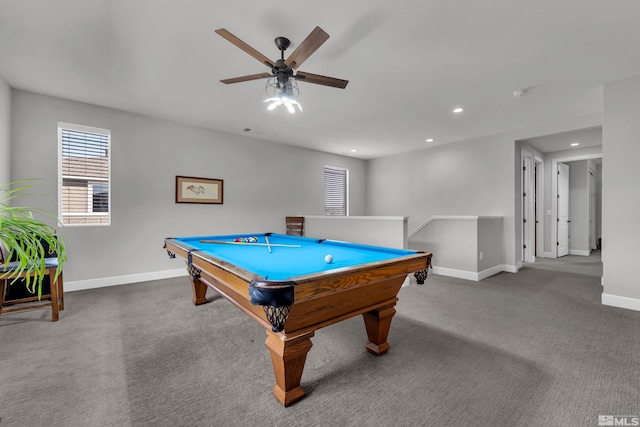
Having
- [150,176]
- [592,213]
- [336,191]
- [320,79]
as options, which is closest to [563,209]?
[592,213]

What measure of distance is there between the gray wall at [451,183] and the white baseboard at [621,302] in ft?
5.78

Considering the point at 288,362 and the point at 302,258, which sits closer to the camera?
the point at 288,362

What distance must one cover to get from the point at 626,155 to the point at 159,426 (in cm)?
473

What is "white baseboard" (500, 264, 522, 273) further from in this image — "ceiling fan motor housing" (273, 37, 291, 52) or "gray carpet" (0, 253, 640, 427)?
"ceiling fan motor housing" (273, 37, 291, 52)

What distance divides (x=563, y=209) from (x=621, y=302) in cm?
459

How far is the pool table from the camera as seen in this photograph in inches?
51.5

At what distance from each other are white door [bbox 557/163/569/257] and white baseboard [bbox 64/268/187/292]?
8.08 meters

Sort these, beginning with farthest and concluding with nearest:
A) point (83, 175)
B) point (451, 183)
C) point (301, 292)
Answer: point (451, 183)
point (83, 175)
point (301, 292)

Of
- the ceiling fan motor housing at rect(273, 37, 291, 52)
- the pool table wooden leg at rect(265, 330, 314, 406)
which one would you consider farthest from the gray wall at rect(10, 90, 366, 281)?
the pool table wooden leg at rect(265, 330, 314, 406)

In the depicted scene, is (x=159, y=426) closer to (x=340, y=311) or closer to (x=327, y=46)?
(x=340, y=311)

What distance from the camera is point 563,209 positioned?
265 inches

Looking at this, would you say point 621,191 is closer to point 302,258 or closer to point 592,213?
point 302,258
